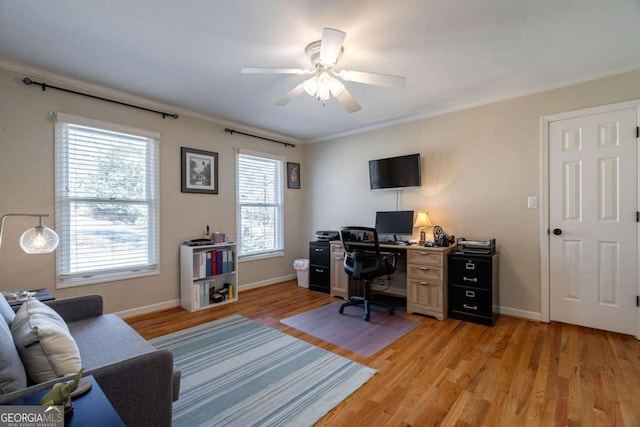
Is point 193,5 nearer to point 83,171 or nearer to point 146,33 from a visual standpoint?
point 146,33

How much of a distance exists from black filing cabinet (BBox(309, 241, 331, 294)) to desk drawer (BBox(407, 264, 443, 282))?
4.16 feet

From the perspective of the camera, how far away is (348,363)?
229 centimetres

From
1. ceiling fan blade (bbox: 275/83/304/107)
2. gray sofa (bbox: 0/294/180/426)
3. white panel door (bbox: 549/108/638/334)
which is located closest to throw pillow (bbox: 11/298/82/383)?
gray sofa (bbox: 0/294/180/426)

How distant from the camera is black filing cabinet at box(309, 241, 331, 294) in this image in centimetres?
428

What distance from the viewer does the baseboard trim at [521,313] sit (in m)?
3.11

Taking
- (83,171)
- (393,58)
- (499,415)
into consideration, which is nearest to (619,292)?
(499,415)

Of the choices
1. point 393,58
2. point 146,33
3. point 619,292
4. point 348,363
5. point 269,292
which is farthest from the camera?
point 269,292

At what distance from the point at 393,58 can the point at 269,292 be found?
3.39 meters

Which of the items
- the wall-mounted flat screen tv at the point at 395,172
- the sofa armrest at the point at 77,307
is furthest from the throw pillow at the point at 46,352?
the wall-mounted flat screen tv at the point at 395,172

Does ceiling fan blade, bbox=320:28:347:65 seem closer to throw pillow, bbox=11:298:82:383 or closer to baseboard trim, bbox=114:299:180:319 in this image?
throw pillow, bbox=11:298:82:383

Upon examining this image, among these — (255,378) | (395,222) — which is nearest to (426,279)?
(395,222)

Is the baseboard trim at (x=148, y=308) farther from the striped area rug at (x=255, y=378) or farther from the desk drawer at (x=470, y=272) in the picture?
the desk drawer at (x=470, y=272)

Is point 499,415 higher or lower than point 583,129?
lower

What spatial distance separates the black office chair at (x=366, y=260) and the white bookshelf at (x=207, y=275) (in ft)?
5.16
